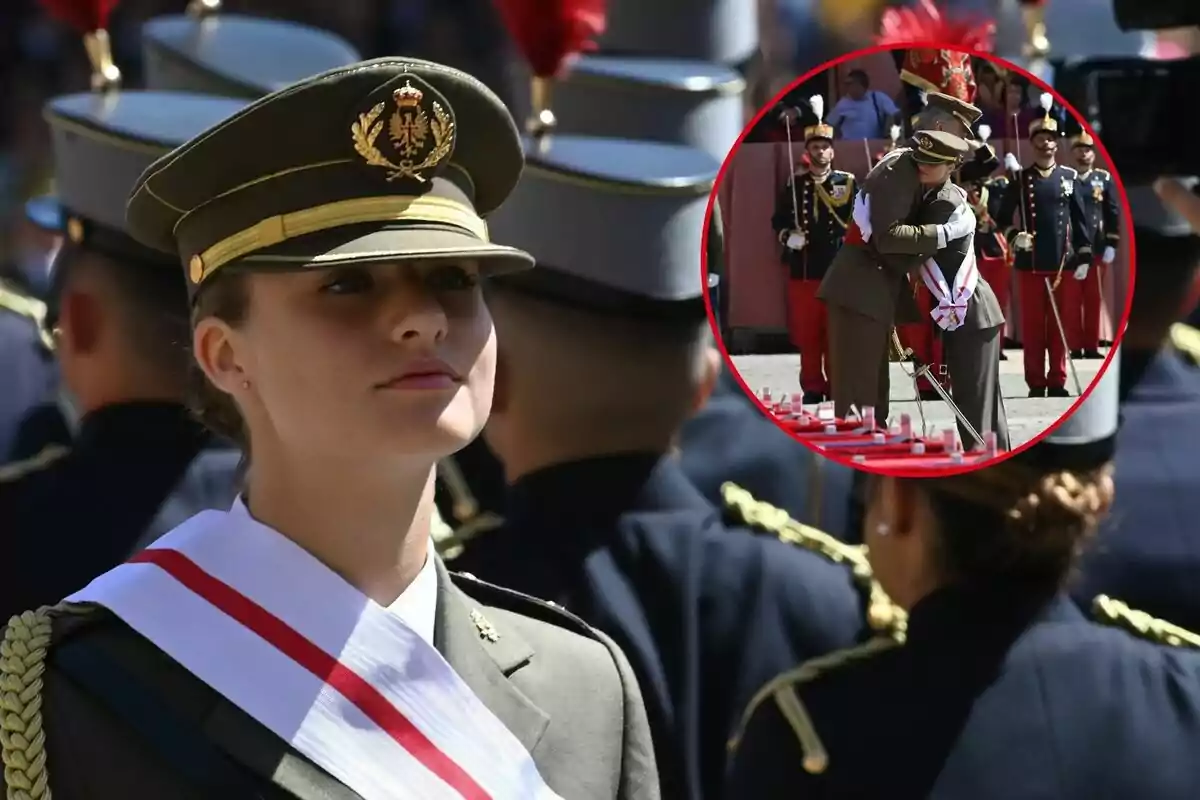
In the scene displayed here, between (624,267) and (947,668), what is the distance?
0.90 metres

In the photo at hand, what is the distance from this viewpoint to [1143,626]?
2.90 metres

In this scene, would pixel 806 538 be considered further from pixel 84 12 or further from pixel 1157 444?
pixel 84 12

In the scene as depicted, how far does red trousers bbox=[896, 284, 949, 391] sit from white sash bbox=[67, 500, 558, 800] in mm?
581

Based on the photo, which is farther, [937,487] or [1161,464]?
[1161,464]

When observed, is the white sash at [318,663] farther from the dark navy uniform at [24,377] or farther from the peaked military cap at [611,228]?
the dark navy uniform at [24,377]

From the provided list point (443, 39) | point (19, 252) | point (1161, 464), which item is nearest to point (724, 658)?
point (1161, 464)

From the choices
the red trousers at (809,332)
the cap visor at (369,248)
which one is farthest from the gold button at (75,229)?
the red trousers at (809,332)

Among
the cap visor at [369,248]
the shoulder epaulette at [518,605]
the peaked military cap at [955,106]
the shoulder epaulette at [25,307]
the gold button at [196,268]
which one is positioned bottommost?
the shoulder epaulette at [25,307]

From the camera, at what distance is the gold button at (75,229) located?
11.9 ft

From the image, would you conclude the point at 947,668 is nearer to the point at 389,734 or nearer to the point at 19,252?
the point at 389,734

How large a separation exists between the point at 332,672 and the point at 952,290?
2.46 feet

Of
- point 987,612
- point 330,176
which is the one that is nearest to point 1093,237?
point 987,612

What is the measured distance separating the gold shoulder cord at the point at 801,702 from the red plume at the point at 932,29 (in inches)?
36.0

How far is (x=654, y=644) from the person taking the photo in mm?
3279
